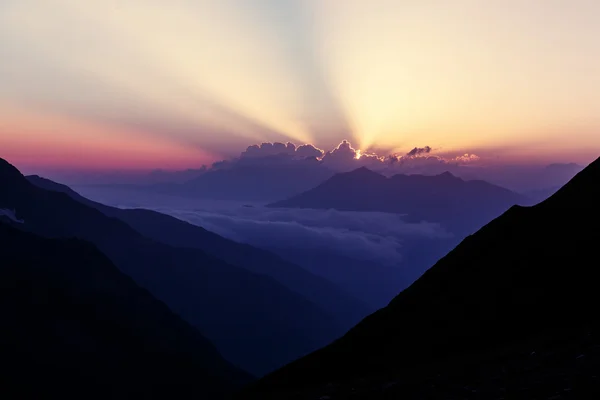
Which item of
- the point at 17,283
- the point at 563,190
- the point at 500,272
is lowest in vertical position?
the point at 17,283

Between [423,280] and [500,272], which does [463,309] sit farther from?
[423,280]

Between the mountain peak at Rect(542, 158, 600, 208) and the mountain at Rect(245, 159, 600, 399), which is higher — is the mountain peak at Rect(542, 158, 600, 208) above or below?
above

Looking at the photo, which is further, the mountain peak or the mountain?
the mountain peak

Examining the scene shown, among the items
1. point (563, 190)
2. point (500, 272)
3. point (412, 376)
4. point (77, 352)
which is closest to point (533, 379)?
point (412, 376)

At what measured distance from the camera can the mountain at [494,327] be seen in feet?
70.6

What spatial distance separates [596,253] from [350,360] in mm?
26944

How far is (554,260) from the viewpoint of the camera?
4409cm

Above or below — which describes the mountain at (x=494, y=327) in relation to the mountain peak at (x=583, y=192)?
below

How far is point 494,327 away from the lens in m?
38.9

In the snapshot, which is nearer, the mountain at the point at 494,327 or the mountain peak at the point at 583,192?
the mountain at the point at 494,327

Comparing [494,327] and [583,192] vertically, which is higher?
[583,192]

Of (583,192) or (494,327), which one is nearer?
(494,327)

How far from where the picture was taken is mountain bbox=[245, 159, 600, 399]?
21.5 metres

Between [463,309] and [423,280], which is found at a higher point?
[423,280]
